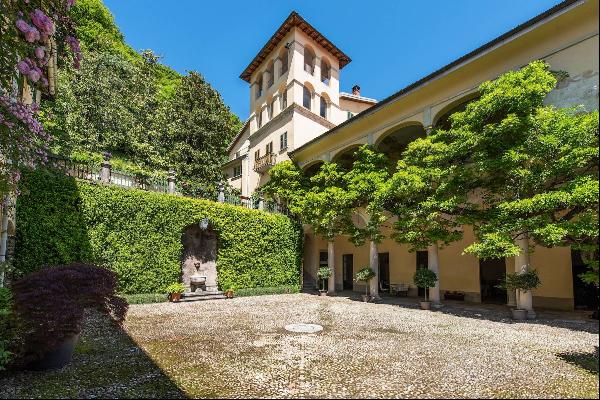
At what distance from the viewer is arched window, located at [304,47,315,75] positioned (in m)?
25.5

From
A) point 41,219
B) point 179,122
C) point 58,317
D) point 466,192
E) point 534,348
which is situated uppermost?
point 179,122

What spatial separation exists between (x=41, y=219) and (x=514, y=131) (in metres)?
15.5

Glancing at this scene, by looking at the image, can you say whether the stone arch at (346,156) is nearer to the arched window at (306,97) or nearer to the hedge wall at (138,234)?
the hedge wall at (138,234)

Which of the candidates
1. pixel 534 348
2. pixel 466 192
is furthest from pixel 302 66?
pixel 534 348

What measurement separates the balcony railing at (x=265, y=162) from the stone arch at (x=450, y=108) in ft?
41.6

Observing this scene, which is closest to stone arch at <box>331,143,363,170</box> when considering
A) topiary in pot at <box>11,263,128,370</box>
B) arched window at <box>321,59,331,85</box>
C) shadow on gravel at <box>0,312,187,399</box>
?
arched window at <box>321,59,331,85</box>

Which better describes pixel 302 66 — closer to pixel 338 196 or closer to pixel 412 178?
pixel 338 196

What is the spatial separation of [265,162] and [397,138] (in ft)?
35.6

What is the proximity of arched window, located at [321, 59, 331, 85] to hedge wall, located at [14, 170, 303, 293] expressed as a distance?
12.9 meters

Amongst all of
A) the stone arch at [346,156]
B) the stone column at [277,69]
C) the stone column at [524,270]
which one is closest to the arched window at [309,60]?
the stone column at [277,69]

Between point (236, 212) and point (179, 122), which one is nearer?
point (236, 212)

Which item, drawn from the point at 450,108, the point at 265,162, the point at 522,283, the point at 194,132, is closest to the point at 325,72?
the point at 265,162

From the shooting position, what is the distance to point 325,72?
2714cm

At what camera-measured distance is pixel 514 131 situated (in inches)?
396
